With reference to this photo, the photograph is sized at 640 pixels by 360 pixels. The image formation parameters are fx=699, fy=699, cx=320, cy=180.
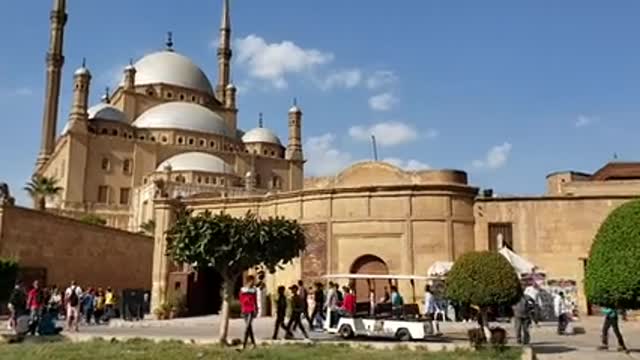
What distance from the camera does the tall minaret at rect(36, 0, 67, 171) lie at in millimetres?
60094

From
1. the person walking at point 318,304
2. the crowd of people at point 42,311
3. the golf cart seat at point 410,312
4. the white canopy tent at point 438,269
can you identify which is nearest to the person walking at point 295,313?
the person walking at point 318,304

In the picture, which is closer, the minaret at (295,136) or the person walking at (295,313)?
the person walking at (295,313)

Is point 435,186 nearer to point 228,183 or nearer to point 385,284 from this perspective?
point 385,284

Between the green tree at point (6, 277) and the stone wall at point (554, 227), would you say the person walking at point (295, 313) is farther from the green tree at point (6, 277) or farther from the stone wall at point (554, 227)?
the green tree at point (6, 277)

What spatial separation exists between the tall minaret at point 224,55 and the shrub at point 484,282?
63.0 meters

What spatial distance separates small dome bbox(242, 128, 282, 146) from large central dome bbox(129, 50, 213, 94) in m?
6.05

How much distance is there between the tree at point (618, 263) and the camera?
1146cm

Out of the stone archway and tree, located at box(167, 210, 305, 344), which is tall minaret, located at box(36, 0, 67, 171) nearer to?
the stone archway

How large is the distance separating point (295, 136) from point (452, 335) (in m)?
55.8

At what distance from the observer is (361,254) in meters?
24.8

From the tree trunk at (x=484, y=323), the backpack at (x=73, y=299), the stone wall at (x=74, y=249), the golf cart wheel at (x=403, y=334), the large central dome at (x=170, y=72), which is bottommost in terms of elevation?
the golf cart wheel at (x=403, y=334)

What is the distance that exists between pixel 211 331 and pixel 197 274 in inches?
310

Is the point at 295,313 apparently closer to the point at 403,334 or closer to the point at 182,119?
the point at 403,334

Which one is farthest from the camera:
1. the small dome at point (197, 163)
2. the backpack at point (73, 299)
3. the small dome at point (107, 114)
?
the small dome at point (107, 114)
